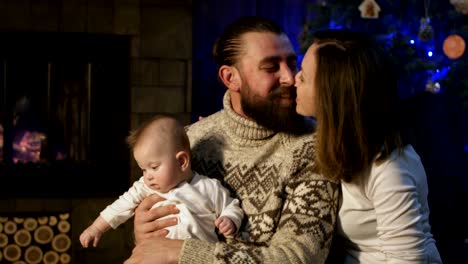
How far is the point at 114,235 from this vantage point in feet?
12.0

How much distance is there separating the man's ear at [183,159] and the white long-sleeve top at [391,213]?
0.43 m

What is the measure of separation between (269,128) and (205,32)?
7.63 feet

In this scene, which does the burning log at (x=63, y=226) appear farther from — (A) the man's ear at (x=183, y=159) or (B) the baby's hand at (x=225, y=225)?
(B) the baby's hand at (x=225, y=225)

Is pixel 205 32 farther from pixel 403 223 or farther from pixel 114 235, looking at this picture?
pixel 403 223

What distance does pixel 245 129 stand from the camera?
71.2 inches

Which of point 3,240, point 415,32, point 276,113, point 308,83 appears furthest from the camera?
point 415,32

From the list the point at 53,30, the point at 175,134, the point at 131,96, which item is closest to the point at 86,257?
the point at 131,96

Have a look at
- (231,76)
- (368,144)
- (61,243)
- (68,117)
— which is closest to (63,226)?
(61,243)

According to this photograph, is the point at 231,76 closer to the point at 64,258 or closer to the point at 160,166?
the point at 160,166

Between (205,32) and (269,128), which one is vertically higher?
(205,32)

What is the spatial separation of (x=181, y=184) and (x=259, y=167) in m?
0.21

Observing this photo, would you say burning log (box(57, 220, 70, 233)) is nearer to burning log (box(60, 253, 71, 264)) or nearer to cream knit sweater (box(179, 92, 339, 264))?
burning log (box(60, 253, 71, 264))

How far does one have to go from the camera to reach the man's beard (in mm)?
1750

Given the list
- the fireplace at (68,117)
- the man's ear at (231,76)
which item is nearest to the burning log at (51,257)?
the fireplace at (68,117)
